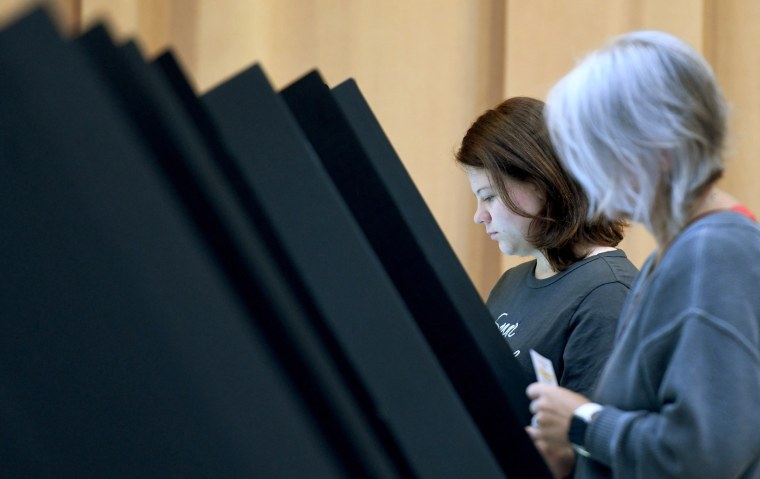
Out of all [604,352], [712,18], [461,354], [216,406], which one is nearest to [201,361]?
[216,406]

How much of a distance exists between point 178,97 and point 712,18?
2438 millimetres

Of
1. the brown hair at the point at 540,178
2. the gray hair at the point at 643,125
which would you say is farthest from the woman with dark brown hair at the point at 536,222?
the gray hair at the point at 643,125

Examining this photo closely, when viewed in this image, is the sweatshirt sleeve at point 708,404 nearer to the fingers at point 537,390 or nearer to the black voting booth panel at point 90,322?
the fingers at point 537,390

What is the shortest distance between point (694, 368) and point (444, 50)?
79.6 inches

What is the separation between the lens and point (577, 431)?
82cm

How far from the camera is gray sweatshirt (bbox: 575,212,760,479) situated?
0.71m

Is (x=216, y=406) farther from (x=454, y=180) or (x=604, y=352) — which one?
(x=454, y=180)

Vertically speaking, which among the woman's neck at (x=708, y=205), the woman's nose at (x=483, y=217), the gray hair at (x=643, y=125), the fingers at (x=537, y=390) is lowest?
the fingers at (x=537, y=390)

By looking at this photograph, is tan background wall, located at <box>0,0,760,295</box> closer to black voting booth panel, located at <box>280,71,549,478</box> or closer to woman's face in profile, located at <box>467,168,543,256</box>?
woman's face in profile, located at <box>467,168,543,256</box>

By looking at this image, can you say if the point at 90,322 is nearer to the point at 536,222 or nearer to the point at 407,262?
the point at 407,262

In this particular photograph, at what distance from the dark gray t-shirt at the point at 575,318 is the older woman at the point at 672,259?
16.6 inches

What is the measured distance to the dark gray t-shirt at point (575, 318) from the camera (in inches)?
49.6

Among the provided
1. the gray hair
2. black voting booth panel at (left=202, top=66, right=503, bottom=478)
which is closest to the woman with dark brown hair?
the gray hair

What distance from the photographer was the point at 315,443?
0.40 meters
